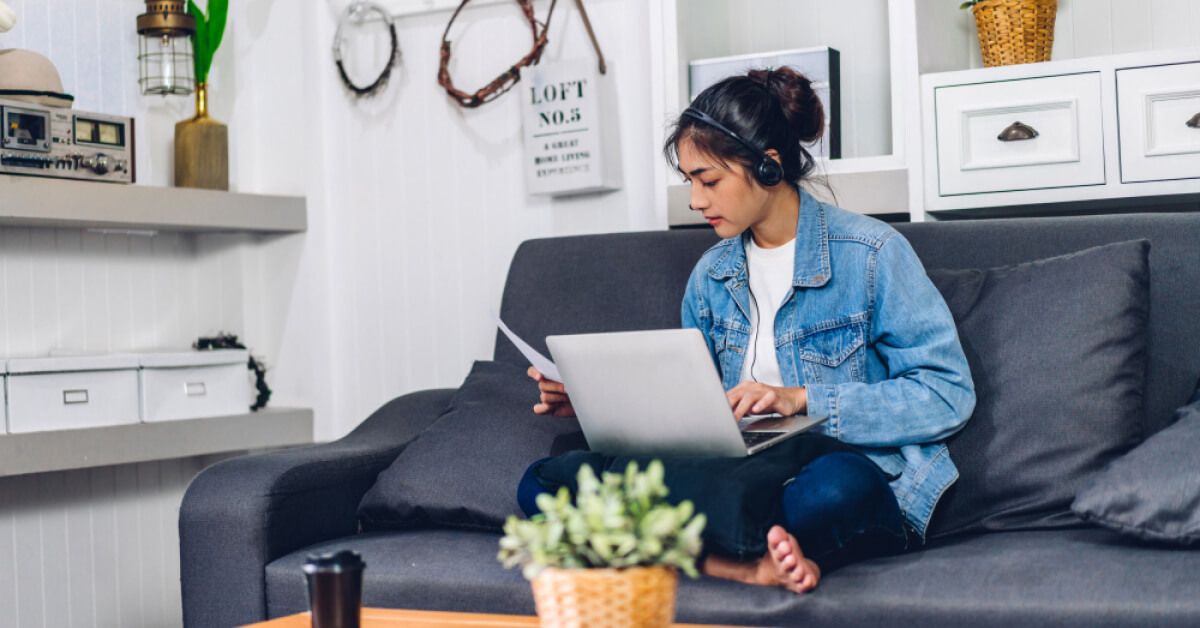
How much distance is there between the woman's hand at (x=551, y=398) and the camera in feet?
6.68

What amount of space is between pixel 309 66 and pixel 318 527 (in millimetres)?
1540

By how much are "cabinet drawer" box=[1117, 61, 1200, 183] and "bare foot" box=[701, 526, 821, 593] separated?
105 cm

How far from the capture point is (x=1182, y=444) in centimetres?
171

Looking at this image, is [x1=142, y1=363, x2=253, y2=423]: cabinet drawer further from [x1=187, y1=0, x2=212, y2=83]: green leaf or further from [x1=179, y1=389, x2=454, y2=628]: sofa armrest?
[x1=179, y1=389, x2=454, y2=628]: sofa armrest

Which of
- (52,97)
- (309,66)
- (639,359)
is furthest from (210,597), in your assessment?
(309,66)

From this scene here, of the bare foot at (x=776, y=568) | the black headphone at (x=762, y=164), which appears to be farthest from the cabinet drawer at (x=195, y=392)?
the bare foot at (x=776, y=568)

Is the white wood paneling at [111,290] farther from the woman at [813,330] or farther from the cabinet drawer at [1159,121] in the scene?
the cabinet drawer at [1159,121]

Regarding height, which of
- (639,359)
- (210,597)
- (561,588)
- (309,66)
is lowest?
(210,597)

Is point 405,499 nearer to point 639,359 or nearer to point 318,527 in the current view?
point 318,527

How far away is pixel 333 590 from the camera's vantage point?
1.19 m

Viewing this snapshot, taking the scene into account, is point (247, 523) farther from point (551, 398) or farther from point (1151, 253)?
point (1151, 253)

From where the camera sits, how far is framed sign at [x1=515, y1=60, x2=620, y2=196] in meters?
2.87

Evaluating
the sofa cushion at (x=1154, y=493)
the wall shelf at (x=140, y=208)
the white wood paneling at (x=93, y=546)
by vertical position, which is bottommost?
the white wood paneling at (x=93, y=546)

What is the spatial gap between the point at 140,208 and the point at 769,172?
1.55 metres
